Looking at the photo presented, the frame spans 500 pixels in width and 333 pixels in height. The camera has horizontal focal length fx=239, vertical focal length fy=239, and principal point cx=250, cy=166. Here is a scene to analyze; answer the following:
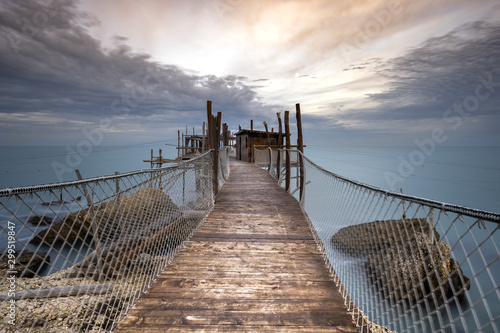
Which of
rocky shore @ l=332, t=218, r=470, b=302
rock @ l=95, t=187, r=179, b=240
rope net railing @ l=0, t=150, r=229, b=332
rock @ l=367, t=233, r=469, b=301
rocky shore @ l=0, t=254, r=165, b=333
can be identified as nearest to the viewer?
rock @ l=367, t=233, r=469, b=301

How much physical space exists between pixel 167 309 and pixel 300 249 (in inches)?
91.2

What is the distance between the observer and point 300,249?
417 cm

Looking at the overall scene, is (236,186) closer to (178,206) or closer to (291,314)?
(178,206)

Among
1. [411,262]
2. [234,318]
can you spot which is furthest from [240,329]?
[411,262]

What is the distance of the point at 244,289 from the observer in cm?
312

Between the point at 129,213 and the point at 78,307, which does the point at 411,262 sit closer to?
the point at 129,213

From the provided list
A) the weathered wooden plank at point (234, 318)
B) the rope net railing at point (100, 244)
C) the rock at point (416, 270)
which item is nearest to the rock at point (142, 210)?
the rope net railing at point (100, 244)

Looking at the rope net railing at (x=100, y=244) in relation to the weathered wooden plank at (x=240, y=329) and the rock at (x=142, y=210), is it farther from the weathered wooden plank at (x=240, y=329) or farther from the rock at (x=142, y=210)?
the weathered wooden plank at (x=240, y=329)

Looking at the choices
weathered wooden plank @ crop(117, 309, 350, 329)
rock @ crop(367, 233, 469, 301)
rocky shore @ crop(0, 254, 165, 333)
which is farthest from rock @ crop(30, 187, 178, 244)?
rock @ crop(367, 233, 469, 301)

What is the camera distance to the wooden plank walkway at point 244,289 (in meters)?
2.62

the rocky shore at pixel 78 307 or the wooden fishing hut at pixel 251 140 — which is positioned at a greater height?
the wooden fishing hut at pixel 251 140

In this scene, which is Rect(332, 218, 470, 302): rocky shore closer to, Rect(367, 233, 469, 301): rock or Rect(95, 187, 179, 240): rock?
Rect(367, 233, 469, 301): rock

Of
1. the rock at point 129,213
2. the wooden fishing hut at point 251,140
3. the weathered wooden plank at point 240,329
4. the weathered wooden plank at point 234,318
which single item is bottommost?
the weathered wooden plank at point 240,329

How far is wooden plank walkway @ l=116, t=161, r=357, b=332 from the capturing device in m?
2.62
